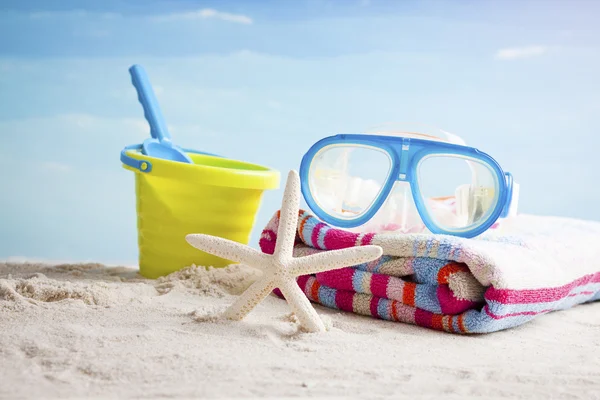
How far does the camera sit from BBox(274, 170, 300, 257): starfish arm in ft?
5.30

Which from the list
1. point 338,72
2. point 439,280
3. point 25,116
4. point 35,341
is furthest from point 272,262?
point 25,116

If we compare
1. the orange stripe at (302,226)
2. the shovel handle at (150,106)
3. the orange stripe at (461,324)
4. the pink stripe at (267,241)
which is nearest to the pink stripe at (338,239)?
the orange stripe at (302,226)

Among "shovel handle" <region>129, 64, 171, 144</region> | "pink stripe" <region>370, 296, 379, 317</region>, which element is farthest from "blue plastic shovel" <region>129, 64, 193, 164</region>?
"pink stripe" <region>370, 296, 379, 317</region>

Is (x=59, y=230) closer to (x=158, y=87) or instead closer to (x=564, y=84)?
(x=158, y=87)

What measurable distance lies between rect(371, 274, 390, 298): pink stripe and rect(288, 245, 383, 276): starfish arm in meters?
0.22

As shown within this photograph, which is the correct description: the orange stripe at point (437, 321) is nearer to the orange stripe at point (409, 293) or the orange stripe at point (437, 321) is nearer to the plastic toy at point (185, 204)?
the orange stripe at point (409, 293)

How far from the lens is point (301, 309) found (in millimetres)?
1564

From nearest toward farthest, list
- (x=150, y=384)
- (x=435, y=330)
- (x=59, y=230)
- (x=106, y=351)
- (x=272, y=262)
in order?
(x=150, y=384) < (x=106, y=351) < (x=272, y=262) < (x=435, y=330) < (x=59, y=230)

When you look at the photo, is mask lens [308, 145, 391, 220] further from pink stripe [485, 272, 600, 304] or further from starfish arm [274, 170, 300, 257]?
pink stripe [485, 272, 600, 304]

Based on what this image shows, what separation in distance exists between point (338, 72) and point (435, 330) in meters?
2.39

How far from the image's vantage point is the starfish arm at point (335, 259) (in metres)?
1.53

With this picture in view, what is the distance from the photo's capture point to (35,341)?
1366 millimetres

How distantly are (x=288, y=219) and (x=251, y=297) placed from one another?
21 cm

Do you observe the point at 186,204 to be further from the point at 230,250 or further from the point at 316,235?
the point at 230,250
